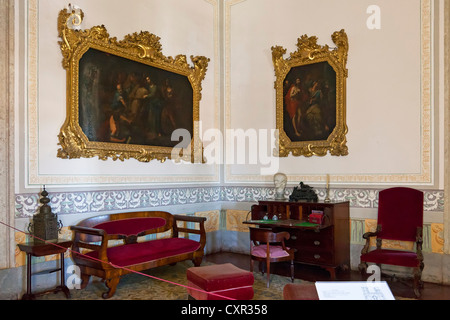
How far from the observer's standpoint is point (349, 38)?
670cm

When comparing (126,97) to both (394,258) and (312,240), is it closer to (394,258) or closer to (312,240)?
(312,240)

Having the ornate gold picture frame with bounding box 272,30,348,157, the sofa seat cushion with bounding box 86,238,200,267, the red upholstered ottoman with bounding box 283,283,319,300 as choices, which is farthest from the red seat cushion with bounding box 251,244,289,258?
the red upholstered ottoman with bounding box 283,283,319,300

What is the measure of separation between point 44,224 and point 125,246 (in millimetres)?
1277

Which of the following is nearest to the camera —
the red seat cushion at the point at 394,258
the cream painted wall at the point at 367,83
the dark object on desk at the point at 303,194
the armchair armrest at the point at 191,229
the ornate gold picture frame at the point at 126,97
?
the red seat cushion at the point at 394,258

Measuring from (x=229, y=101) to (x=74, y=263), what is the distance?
4568 mm

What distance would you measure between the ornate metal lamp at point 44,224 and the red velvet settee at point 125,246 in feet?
1.02

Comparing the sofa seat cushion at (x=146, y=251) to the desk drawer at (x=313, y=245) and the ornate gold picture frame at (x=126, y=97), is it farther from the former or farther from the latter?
the desk drawer at (x=313, y=245)

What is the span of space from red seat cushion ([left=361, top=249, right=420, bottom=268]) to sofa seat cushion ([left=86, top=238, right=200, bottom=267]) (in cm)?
275

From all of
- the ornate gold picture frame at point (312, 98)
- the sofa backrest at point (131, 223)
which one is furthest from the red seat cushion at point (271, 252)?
the ornate gold picture frame at point (312, 98)

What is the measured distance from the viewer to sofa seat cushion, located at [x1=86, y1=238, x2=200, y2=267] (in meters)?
5.27

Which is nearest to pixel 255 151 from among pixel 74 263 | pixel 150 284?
pixel 150 284

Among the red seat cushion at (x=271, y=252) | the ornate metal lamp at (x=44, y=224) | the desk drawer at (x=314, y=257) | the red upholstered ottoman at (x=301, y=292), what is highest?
the ornate metal lamp at (x=44, y=224)

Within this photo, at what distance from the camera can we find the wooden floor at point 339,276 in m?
5.23

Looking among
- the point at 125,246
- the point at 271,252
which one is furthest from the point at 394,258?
the point at 125,246
